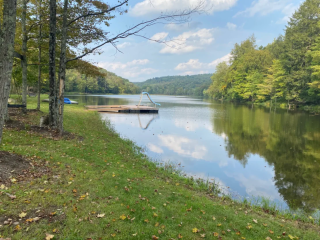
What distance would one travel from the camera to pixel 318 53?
30.7 meters

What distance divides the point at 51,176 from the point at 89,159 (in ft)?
7.39

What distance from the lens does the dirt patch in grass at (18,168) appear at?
4719mm

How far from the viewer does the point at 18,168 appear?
17.1ft

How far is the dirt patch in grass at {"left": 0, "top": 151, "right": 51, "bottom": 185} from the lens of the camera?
4.72 m

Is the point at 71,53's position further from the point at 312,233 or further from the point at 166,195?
the point at 312,233

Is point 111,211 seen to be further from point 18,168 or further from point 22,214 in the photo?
point 18,168

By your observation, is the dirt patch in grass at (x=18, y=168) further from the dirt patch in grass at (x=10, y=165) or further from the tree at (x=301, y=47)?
the tree at (x=301, y=47)

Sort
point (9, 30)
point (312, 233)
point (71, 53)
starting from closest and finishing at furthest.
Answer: point (312, 233) < point (9, 30) < point (71, 53)

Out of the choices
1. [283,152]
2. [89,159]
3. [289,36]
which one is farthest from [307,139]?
[289,36]

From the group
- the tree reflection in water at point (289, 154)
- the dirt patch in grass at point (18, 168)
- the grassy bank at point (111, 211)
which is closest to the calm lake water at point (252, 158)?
the tree reflection in water at point (289, 154)

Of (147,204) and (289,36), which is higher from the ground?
(289,36)

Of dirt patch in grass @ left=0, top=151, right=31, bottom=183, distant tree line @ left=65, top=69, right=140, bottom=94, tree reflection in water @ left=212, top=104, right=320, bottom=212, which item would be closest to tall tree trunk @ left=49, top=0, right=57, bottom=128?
dirt patch in grass @ left=0, top=151, right=31, bottom=183

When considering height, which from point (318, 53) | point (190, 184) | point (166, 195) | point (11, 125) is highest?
point (318, 53)

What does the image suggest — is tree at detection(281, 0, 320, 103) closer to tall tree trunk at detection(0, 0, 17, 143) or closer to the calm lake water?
the calm lake water
